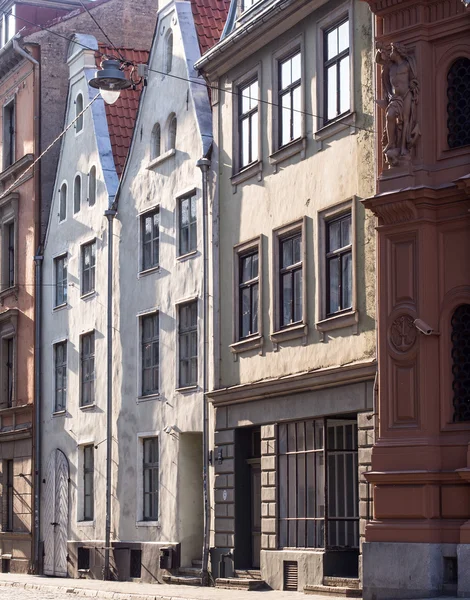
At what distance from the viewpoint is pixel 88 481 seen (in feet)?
115

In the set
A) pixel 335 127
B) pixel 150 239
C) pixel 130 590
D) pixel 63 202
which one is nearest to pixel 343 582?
pixel 130 590

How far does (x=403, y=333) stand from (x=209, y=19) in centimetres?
1312

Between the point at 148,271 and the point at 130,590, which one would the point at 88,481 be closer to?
the point at 148,271

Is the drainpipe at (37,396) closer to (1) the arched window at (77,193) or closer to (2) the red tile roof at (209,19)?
(1) the arched window at (77,193)

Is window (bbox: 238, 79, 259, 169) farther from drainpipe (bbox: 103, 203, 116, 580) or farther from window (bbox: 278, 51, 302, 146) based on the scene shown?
drainpipe (bbox: 103, 203, 116, 580)

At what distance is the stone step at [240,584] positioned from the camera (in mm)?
25906

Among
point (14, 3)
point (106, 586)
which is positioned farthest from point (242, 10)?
point (14, 3)

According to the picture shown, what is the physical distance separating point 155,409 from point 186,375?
161 centimetres

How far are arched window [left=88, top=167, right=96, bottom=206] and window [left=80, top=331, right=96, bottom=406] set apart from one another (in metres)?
3.34

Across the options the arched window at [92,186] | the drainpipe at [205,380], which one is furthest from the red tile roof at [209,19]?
the arched window at [92,186]

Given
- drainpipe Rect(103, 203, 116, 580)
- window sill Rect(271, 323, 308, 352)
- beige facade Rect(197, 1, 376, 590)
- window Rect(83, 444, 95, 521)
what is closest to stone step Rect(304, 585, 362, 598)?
beige facade Rect(197, 1, 376, 590)

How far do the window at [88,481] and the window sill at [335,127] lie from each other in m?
12.8

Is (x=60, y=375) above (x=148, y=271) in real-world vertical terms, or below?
below

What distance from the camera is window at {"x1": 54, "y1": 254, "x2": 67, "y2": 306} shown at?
3728cm
